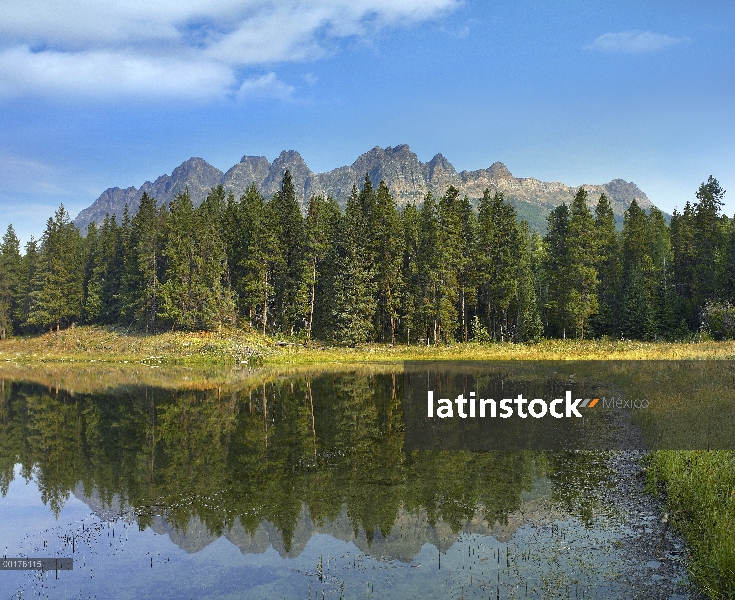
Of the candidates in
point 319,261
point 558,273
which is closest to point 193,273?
point 319,261

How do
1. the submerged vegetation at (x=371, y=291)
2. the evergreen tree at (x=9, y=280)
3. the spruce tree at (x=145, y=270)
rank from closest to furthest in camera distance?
1. the submerged vegetation at (x=371, y=291)
2. the spruce tree at (x=145, y=270)
3. the evergreen tree at (x=9, y=280)

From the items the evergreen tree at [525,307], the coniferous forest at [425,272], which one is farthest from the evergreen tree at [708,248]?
the evergreen tree at [525,307]

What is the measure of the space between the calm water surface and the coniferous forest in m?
42.1

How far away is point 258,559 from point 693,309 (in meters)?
73.8

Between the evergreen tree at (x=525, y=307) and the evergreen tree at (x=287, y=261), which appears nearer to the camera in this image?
the evergreen tree at (x=525, y=307)

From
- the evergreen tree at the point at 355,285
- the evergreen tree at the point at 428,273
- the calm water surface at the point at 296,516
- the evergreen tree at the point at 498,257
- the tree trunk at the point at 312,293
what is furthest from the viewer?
the tree trunk at the point at 312,293

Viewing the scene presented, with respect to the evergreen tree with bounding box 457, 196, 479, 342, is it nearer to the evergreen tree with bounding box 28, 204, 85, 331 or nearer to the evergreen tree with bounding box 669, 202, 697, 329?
the evergreen tree with bounding box 669, 202, 697, 329

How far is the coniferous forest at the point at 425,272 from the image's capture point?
68.5 metres

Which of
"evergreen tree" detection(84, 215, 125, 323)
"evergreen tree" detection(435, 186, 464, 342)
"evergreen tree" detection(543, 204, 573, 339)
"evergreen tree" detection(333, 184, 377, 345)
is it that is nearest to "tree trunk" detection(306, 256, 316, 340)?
"evergreen tree" detection(333, 184, 377, 345)

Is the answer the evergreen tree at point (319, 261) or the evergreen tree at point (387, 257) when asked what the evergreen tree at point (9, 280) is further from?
the evergreen tree at point (387, 257)

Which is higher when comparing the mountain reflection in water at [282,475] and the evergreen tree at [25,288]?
the evergreen tree at [25,288]

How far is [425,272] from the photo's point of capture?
67625 mm

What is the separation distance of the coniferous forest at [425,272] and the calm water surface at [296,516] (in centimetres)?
4208

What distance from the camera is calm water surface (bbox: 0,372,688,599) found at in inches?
463
